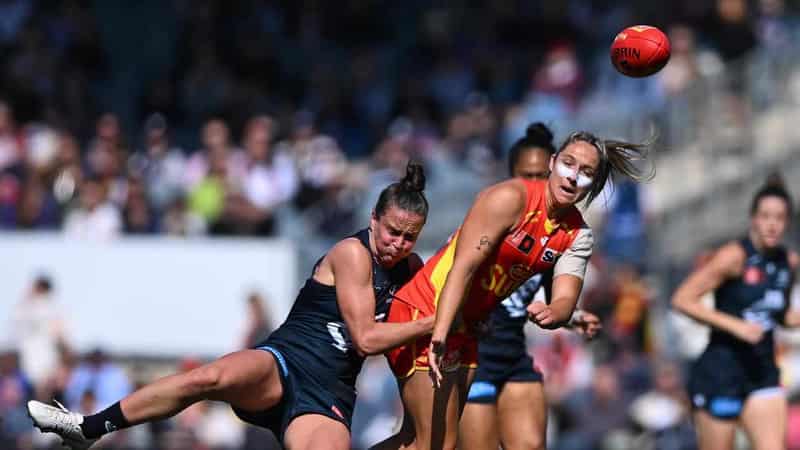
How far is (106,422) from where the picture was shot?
8156 mm

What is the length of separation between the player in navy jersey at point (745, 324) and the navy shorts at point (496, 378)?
1.20 m

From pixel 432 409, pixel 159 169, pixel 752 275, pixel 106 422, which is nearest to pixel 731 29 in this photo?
pixel 159 169

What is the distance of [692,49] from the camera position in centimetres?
1938

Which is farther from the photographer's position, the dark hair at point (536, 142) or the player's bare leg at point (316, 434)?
the dark hair at point (536, 142)

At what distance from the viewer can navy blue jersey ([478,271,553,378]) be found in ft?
31.1

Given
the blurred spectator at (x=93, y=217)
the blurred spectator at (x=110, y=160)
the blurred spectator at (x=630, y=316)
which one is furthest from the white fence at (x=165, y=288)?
the blurred spectator at (x=630, y=316)

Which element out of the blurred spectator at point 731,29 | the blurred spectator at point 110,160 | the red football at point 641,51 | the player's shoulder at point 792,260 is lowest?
the player's shoulder at point 792,260

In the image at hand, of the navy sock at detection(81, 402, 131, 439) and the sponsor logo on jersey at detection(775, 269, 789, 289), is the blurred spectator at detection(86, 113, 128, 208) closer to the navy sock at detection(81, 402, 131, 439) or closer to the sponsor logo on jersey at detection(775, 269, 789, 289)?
the sponsor logo on jersey at detection(775, 269, 789, 289)

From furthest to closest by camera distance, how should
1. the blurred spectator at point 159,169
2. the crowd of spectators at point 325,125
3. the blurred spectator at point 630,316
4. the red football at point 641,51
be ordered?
the blurred spectator at point 159,169
the blurred spectator at point 630,316
the crowd of spectators at point 325,125
the red football at point 641,51

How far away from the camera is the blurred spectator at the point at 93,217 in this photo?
55.0 ft

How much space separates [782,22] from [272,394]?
12587mm

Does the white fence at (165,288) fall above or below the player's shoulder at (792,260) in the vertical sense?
below

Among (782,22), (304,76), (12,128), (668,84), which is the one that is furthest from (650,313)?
(12,128)

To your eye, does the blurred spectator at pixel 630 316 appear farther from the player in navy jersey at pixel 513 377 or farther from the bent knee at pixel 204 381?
the bent knee at pixel 204 381
